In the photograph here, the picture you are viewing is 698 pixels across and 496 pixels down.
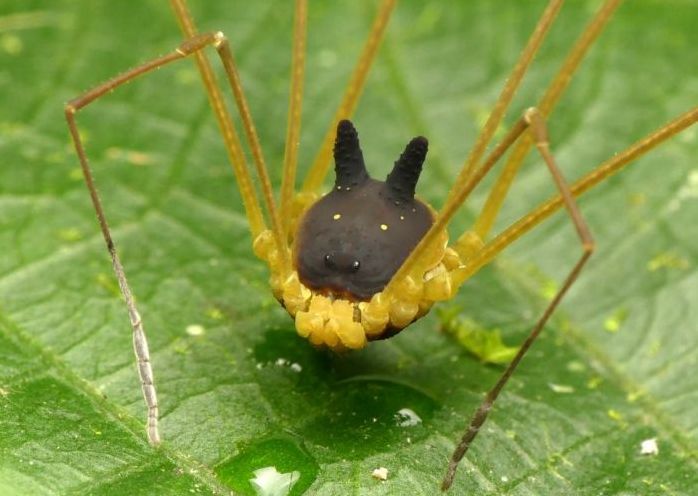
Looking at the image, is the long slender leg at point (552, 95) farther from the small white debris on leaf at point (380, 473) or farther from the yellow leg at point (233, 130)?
the small white debris on leaf at point (380, 473)

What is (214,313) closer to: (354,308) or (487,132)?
(354,308)

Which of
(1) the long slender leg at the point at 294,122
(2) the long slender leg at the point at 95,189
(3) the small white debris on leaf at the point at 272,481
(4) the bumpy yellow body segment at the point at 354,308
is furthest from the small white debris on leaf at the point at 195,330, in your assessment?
(3) the small white debris on leaf at the point at 272,481

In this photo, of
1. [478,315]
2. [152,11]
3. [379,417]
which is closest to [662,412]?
[478,315]

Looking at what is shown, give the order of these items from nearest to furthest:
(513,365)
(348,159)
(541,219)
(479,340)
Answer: (513,365), (541,219), (348,159), (479,340)

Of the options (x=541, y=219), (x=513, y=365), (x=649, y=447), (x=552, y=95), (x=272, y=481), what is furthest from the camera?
(x=552, y=95)

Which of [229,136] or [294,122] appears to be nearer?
[229,136]

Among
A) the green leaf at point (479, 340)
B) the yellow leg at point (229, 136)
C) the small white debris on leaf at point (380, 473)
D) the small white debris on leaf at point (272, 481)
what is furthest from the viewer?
the green leaf at point (479, 340)

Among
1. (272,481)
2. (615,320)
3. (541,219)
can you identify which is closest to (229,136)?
(541,219)

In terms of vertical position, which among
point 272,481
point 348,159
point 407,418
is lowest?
point 272,481
